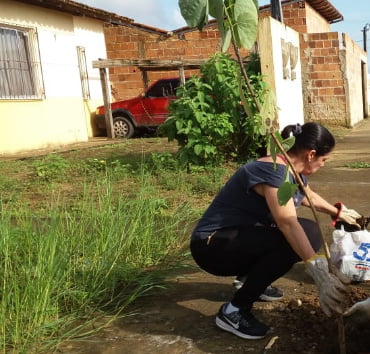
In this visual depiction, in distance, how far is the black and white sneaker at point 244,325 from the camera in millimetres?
2529

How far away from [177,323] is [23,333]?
79cm

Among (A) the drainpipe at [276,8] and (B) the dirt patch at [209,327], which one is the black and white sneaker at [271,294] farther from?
(A) the drainpipe at [276,8]

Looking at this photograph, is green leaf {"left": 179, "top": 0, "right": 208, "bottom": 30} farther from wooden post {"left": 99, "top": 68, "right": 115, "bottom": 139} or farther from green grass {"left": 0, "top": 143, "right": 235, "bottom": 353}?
wooden post {"left": 99, "top": 68, "right": 115, "bottom": 139}

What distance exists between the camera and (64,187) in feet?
20.0

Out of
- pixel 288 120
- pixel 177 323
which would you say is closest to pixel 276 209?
pixel 177 323

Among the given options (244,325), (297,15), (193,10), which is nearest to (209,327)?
(244,325)

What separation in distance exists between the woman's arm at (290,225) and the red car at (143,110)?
34.8 ft

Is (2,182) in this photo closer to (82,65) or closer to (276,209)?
(276,209)

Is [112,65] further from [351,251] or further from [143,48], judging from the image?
[351,251]

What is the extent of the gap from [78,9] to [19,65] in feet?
8.26

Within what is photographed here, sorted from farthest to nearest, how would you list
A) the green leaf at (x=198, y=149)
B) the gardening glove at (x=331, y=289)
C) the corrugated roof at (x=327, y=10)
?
1. the corrugated roof at (x=327, y=10)
2. the green leaf at (x=198, y=149)
3. the gardening glove at (x=331, y=289)

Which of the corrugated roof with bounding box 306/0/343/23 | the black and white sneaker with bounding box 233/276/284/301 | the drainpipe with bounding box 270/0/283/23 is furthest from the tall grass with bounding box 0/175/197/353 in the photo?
the corrugated roof with bounding box 306/0/343/23

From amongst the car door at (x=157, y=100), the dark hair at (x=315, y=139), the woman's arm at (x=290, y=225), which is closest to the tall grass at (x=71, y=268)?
the woman's arm at (x=290, y=225)

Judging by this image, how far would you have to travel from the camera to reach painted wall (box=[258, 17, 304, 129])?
7469 mm
